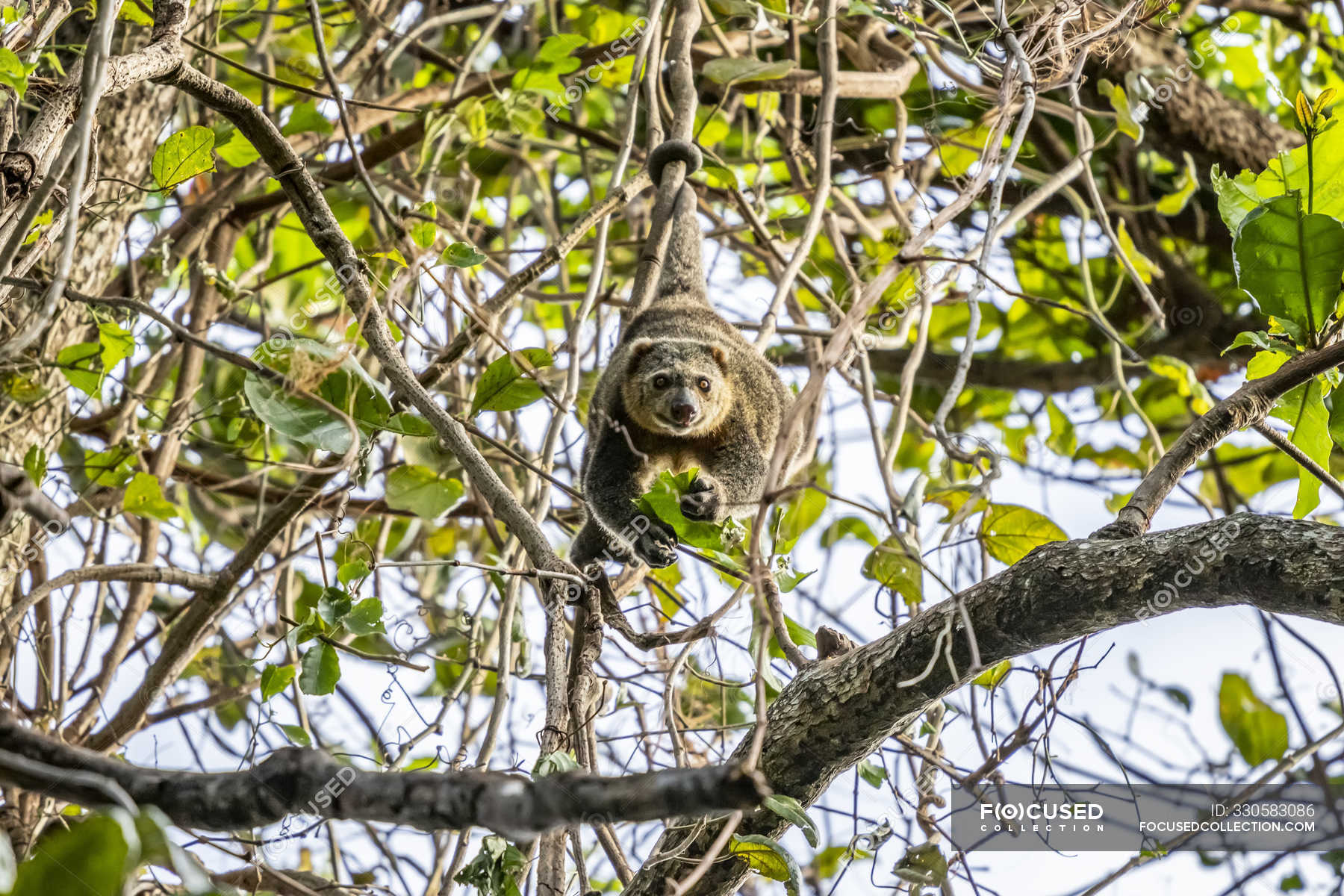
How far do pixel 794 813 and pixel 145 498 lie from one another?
251 centimetres

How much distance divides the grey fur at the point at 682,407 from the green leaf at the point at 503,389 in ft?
4.54

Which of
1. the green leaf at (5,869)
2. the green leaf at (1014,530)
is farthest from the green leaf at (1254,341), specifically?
the green leaf at (5,869)

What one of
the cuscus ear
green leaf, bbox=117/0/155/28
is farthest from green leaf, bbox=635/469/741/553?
green leaf, bbox=117/0/155/28

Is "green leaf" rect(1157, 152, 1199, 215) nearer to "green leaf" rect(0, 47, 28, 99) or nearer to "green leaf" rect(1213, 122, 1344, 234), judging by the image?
"green leaf" rect(1213, 122, 1344, 234)

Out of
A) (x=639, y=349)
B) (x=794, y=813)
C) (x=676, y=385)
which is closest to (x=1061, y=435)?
(x=676, y=385)

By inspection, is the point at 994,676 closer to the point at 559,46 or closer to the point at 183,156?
the point at 183,156

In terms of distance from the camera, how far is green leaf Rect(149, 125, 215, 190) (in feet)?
9.80

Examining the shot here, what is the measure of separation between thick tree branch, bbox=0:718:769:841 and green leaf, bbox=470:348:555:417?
170 centimetres

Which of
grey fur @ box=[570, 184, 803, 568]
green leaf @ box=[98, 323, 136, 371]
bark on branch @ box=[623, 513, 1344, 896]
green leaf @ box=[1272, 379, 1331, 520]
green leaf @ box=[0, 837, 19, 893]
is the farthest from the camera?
grey fur @ box=[570, 184, 803, 568]

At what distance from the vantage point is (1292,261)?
2.63m

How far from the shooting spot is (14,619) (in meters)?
3.40

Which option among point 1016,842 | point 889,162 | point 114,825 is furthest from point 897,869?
point 889,162

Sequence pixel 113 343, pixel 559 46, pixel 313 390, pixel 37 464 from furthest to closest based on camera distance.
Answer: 1. pixel 559 46
2. pixel 113 343
3. pixel 37 464
4. pixel 313 390

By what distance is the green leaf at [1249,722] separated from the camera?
13.8ft
